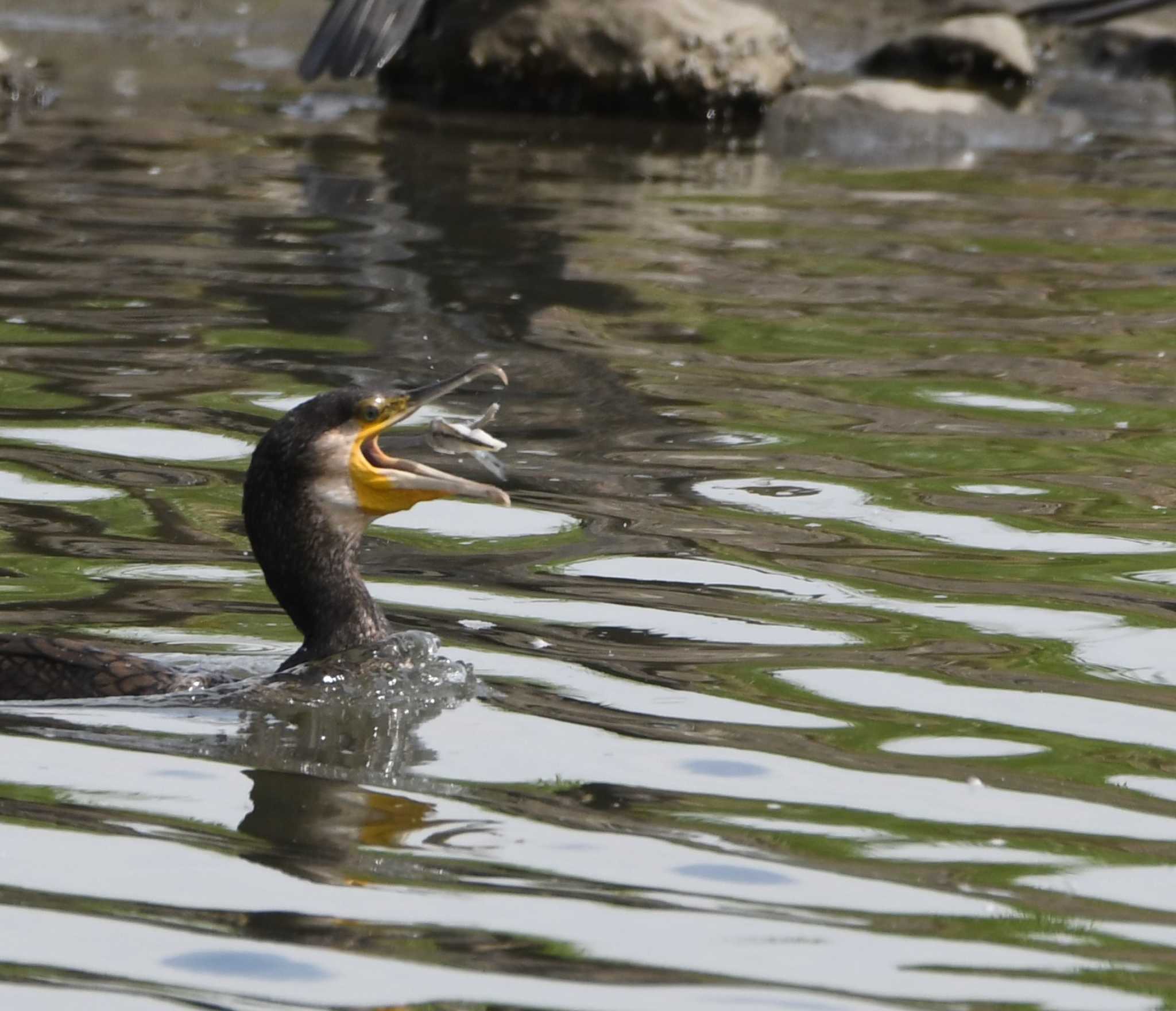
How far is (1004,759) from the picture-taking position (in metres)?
4.92

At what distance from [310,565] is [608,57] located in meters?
11.1

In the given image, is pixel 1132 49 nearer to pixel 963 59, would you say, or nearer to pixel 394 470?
pixel 963 59

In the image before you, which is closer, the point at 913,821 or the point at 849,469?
the point at 913,821

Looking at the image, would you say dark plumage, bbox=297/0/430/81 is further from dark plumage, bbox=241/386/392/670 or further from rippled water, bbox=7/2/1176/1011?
dark plumage, bbox=241/386/392/670

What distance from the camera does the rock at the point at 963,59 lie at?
1845 cm

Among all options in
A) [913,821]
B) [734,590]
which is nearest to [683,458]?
[734,590]

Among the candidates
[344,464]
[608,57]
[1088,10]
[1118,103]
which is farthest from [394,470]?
[1088,10]

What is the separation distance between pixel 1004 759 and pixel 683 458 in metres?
2.81

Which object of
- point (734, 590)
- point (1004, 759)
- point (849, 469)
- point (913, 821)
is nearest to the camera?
point (913, 821)

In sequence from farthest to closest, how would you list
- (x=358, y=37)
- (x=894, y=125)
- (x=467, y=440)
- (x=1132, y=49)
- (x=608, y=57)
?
(x=1132, y=49), (x=608, y=57), (x=894, y=125), (x=358, y=37), (x=467, y=440)

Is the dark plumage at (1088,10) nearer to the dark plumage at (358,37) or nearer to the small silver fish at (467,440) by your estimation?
the dark plumage at (358,37)

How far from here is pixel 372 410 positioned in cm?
545

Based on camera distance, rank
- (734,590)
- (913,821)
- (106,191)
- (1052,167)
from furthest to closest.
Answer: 1. (1052,167)
2. (106,191)
3. (734,590)
4. (913,821)

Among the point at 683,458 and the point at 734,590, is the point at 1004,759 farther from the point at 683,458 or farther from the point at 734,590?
the point at 683,458
